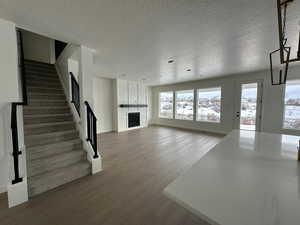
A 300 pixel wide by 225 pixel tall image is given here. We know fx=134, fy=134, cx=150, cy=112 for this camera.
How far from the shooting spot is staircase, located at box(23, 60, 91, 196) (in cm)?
217

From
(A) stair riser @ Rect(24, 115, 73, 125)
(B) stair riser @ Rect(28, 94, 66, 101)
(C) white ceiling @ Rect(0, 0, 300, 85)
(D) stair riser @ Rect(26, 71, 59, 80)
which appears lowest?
(A) stair riser @ Rect(24, 115, 73, 125)

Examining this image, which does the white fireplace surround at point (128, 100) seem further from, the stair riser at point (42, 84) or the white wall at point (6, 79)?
the white wall at point (6, 79)

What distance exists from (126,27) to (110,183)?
2.54 meters

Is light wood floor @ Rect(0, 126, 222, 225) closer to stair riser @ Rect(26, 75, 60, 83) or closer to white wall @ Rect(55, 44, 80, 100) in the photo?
white wall @ Rect(55, 44, 80, 100)

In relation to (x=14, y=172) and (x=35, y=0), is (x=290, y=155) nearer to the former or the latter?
(x=35, y=0)

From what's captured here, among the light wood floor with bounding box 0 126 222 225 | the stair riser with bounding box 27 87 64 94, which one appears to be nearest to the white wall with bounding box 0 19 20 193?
the light wood floor with bounding box 0 126 222 225

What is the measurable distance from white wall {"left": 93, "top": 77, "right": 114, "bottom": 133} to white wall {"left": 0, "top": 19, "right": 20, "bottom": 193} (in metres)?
3.85

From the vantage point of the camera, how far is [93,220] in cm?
158

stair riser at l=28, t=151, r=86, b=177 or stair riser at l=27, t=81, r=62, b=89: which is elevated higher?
stair riser at l=27, t=81, r=62, b=89

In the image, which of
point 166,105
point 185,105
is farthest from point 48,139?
point 166,105

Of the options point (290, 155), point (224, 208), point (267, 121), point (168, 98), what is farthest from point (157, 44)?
point (168, 98)

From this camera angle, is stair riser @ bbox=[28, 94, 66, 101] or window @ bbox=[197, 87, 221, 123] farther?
window @ bbox=[197, 87, 221, 123]

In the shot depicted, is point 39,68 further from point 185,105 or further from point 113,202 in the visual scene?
point 185,105

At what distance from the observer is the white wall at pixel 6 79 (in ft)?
6.00
